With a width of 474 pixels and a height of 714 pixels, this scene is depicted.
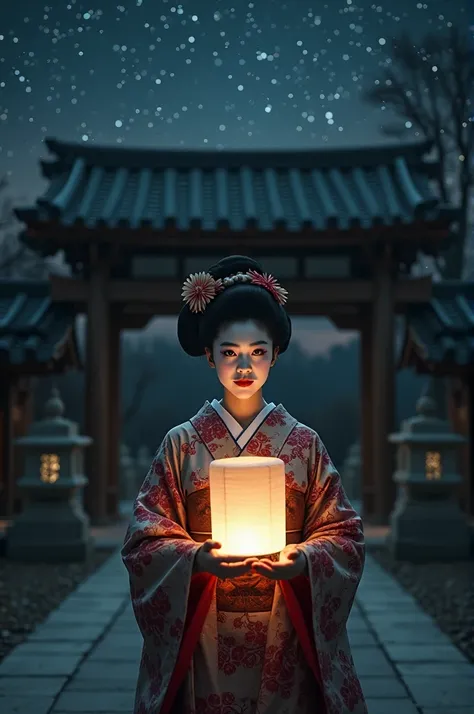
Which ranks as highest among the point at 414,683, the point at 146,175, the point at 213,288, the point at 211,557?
the point at 146,175

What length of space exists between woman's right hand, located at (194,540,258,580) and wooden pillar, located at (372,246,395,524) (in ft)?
24.7

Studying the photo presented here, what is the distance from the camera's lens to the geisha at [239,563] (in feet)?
7.32

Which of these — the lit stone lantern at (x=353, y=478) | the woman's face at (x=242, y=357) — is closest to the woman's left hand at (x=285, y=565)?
the woman's face at (x=242, y=357)

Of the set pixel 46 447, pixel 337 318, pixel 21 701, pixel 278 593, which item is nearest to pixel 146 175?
pixel 337 318

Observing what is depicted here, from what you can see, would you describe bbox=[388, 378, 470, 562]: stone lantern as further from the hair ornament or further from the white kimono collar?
the hair ornament

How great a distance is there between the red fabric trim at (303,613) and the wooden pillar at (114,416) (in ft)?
28.1

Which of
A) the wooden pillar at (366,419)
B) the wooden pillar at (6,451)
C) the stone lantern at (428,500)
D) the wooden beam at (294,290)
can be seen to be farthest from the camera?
the wooden pillar at (6,451)

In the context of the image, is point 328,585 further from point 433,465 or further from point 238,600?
point 433,465

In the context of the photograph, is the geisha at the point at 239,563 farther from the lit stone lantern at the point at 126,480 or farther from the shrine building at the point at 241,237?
the lit stone lantern at the point at 126,480

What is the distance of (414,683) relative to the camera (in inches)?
154

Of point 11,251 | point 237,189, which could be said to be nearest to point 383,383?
point 237,189

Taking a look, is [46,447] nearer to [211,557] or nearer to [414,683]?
[414,683]

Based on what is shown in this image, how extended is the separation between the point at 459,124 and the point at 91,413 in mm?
9827

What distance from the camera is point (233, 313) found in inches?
94.8
